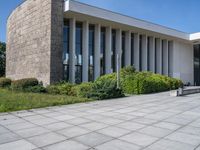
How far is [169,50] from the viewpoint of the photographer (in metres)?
30.6

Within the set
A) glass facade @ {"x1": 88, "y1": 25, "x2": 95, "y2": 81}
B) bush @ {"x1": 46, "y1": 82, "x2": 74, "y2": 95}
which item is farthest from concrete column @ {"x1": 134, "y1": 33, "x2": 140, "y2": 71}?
bush @ {"x1": 46, "y1": 82, "x2": 74, "y2": 95}

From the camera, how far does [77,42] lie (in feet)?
70.1

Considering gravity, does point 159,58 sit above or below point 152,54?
below

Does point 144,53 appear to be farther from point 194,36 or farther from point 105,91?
point 105,91

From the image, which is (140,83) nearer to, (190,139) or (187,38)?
(190,139)

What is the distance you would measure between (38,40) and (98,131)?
1564cm

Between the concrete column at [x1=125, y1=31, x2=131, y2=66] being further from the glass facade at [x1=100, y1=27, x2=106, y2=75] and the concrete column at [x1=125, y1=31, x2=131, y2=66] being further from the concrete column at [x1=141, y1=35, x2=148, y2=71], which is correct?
the glass facade at [x1=100, y1=27, x2=106, y2=75]

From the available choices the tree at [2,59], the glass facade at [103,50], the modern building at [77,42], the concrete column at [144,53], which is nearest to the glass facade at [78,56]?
the modern building at [77,42]

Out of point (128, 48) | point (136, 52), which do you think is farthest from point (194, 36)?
point (128, 48)

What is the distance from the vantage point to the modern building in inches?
738

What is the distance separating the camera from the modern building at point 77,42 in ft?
61.5

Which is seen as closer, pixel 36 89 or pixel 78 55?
pixel 36 89

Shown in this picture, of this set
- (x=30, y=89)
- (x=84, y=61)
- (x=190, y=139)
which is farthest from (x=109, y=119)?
(x=84, y=61)

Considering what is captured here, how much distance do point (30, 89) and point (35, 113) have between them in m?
9.12
